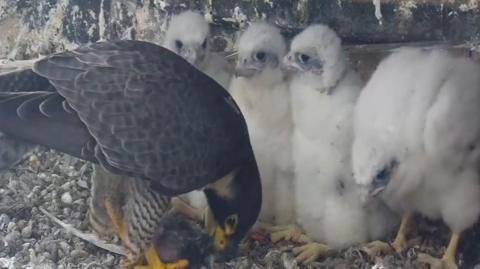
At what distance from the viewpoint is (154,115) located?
3543 millimetres

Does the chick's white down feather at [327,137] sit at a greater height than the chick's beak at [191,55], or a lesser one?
lesser

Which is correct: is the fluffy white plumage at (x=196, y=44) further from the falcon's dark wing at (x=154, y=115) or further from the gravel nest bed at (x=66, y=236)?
the gravel nest bed at (x=66, y=236)

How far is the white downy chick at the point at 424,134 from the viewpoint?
3.44 meters

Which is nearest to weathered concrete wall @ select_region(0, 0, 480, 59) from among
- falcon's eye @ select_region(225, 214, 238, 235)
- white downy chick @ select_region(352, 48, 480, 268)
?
white downy chick @ select_region(352, 48, 480, 268)

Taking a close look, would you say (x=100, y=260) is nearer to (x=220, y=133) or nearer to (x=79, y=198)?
(x=79, y=198)

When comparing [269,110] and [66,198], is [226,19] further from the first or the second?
[66,198]

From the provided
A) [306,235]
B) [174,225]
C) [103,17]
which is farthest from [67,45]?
[306,235]

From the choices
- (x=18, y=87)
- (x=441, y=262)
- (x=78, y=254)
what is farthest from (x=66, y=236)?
(x=441, y=262)

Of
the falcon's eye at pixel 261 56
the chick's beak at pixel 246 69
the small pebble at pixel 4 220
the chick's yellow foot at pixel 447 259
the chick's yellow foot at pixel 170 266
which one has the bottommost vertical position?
the chick's yellow foot at pixel 170 266

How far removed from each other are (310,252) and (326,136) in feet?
1.34

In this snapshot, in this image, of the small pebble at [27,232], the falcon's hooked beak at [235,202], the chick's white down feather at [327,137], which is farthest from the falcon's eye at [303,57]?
the small pebble at [27,232]

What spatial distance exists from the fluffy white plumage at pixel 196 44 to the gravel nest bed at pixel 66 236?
2.23 feet

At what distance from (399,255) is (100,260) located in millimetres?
1048

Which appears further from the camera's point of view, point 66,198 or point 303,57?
point 66,198
